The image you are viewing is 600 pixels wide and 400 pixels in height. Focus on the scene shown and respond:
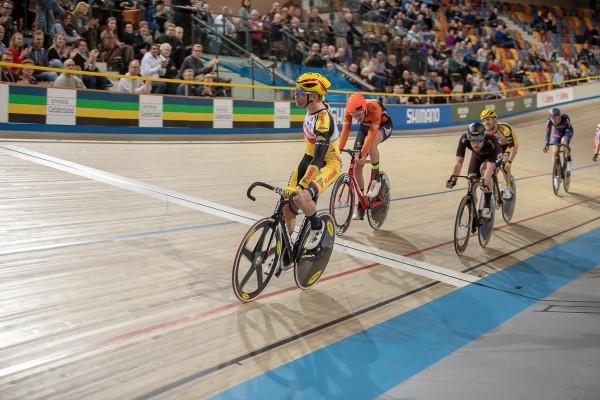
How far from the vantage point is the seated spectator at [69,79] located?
9570 millimetres

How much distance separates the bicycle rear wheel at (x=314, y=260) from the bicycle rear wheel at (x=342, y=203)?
1.57 meters

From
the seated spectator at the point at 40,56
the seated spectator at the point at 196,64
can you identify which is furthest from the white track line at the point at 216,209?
the seated spectator at the point at 196,64

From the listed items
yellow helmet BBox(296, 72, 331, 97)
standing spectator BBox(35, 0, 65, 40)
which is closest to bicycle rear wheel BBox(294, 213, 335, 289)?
yellow helmet BBox(296, 72, 331, 97)

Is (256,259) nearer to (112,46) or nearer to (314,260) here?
(314,260)

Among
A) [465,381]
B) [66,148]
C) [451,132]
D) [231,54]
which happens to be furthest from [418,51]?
[465,381]

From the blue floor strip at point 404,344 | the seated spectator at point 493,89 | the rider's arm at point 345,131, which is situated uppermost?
the seated spectator at point 493,89

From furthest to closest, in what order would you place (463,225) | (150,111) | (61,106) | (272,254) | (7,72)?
1. (150,111)
2. (61,106)
3. (7,72)
4. (463,225)
5. (272,254)

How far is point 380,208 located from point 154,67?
564 centimetres

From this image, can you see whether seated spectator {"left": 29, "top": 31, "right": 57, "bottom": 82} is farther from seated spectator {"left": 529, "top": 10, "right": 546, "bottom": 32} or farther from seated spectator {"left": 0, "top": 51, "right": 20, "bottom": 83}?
seated spectator {"left": 529, "top": 10, "right": 546, "bottom": 32}

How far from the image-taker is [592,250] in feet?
23.1

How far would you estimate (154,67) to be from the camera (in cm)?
1090

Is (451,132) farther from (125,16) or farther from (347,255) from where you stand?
(347,255)

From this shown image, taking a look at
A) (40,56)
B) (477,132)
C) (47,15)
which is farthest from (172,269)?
(47,15)

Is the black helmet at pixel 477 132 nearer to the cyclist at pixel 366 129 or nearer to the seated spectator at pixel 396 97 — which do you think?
the cyclist at pixel 366 129
